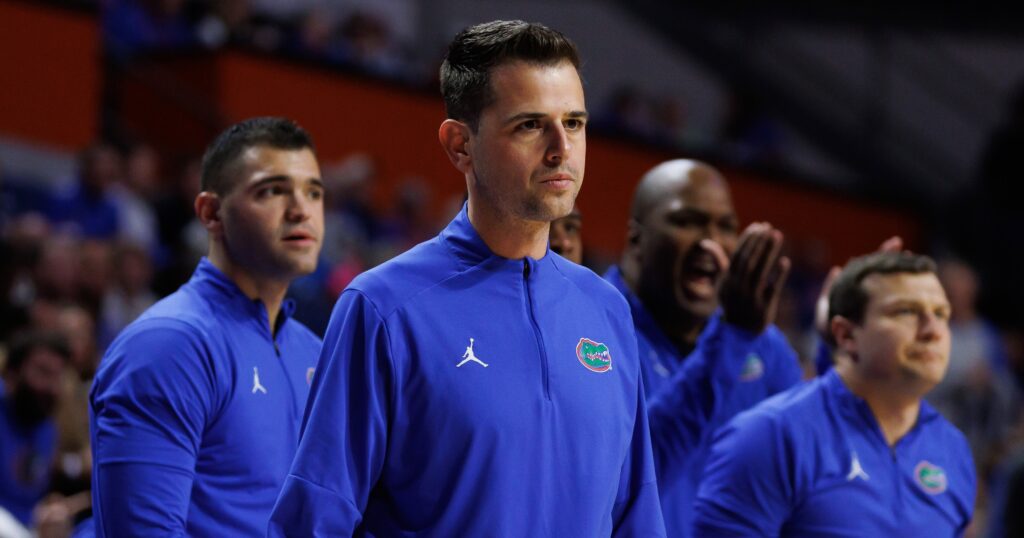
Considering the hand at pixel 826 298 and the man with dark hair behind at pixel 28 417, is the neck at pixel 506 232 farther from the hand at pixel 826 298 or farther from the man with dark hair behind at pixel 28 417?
the man with dark hair behind at pixel 28 417

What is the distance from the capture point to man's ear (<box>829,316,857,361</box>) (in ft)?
13.8

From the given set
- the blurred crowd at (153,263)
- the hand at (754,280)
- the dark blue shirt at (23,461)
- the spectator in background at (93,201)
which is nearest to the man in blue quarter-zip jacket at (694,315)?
the hand at (754,280)

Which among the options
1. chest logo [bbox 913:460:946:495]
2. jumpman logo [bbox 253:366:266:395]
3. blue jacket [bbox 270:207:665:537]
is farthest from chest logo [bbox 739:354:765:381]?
blue jacket [bbox 270:207:665:537]

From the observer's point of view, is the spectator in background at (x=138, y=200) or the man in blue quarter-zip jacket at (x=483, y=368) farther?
the spectator in background at (x=138, y=200)

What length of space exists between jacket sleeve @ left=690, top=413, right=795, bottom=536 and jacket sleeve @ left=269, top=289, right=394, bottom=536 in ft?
5.26

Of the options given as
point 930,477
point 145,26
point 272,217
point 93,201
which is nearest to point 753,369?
point 930,477

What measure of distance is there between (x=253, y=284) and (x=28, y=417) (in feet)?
10.8

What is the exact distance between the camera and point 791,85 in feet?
57.1

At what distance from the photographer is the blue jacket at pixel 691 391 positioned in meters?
3.74

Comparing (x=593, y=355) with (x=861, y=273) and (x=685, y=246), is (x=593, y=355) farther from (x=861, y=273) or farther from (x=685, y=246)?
(x=861, y=273)

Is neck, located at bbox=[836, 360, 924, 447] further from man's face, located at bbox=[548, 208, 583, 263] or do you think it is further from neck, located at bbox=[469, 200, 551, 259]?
neck, located at bbox=[469, 200, 551, 259]

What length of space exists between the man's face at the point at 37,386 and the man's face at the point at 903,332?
382cm

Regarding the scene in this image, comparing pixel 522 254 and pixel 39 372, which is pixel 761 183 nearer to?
pixel 39 372

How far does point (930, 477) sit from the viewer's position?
4.06 m
